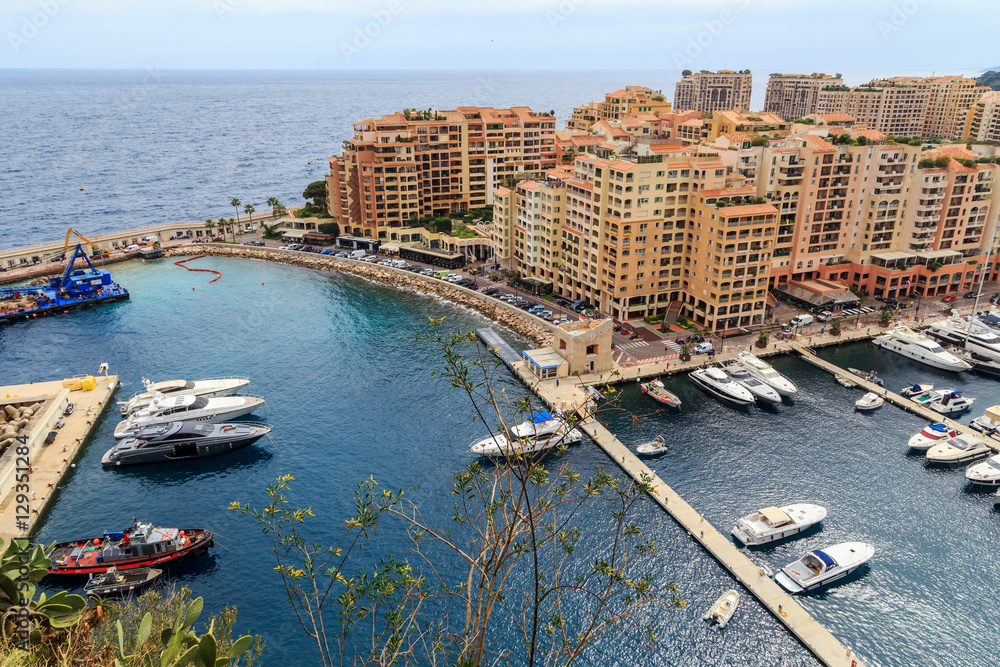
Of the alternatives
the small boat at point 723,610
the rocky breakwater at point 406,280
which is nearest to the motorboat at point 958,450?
the small boat at point 723,610

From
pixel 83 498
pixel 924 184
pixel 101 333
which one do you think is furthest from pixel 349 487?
pixel 924 184

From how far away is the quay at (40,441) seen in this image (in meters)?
58.6

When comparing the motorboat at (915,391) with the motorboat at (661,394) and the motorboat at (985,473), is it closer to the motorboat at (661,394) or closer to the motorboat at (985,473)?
the motorboat at (985,473)

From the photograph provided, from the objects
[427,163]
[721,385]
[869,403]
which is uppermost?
[427,163]

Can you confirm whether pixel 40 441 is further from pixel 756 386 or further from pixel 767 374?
pixel 767 374

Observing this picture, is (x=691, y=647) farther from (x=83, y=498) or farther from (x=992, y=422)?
(x=83, y=498)

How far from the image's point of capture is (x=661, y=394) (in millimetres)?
78000

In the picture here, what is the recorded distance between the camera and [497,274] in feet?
401

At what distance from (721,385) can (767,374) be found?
22.4ft

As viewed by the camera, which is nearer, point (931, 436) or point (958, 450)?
point (958, 450)

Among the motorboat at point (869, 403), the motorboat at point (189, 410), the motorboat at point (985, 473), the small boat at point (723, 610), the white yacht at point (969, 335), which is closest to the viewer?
the small boat at point (723, 610)

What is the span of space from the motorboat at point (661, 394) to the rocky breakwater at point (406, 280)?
18.7m

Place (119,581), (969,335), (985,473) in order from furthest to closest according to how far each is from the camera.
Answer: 1. (969,335)
2. (985,473)
3. (119,581)

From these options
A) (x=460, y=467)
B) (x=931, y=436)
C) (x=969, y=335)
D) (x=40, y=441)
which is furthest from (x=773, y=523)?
(x=40, y=441)
